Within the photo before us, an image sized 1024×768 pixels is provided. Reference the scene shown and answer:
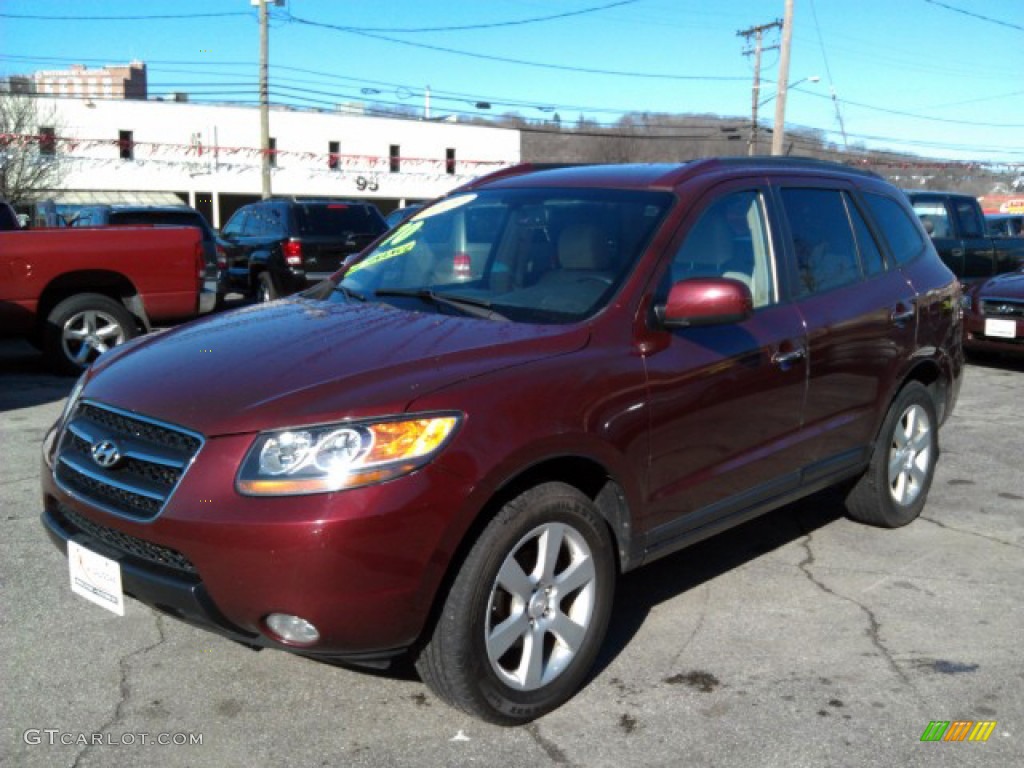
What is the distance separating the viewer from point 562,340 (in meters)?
3.28

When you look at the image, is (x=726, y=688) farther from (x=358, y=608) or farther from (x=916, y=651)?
(x=358, y=608)

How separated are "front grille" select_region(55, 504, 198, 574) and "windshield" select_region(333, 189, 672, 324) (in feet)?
4.46

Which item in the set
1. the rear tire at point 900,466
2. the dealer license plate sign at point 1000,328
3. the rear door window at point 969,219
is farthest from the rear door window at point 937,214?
the rear tire at point 900,466

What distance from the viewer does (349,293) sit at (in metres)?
4.14

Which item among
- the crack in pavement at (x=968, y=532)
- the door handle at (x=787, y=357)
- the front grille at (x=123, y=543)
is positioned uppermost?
the door handle at (x=787, y=357)

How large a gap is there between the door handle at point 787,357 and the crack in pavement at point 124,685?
264 cm

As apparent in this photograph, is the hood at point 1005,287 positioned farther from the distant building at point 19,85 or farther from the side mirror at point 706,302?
the distant building at point 19,85

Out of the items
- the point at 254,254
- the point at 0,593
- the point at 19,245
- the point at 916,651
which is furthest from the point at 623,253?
the point at 254,254

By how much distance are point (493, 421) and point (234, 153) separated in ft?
162

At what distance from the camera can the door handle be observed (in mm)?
3974

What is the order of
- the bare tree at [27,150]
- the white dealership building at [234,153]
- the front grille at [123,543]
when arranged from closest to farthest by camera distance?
the front grille at [123,543], the bare tree at [27,150], the white dealership building at [234,153]

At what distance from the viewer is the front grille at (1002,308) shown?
10.4 metres

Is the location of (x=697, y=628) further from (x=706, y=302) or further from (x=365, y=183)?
(x=365, y=183)

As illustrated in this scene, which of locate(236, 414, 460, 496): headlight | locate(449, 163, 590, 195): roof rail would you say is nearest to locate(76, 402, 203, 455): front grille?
locate(236, 414, 460, 496): headlight
